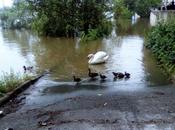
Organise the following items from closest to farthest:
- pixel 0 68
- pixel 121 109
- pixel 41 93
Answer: pixel 121 109 → pixel 41 93 → pixel 0 68

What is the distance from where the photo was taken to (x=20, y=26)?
39.7m

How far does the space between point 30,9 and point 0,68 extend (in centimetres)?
1192

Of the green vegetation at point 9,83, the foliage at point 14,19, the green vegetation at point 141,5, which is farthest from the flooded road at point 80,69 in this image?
the green vegetation at point 141,5

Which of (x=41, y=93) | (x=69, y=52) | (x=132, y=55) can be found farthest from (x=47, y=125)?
(x=69, y=52)

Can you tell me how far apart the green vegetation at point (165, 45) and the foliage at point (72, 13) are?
29.5 ft

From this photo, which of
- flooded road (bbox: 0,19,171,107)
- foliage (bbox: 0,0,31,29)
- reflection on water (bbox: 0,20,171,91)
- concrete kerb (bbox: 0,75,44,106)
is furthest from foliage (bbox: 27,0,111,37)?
concrete kerb (bbox: 0,75,44,106)

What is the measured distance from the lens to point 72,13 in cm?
2495

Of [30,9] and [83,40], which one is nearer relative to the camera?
[83,40]

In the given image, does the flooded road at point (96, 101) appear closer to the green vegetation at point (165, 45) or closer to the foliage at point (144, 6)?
the green vegetation at point (165, 45)

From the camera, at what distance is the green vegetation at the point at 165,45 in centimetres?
1165

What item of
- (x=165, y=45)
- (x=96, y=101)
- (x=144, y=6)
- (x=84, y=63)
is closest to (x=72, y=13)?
(x=84, y=63)

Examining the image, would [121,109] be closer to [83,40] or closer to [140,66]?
[140,66]

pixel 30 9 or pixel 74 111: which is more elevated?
pixel 30 9

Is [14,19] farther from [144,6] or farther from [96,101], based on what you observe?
[96,101]
